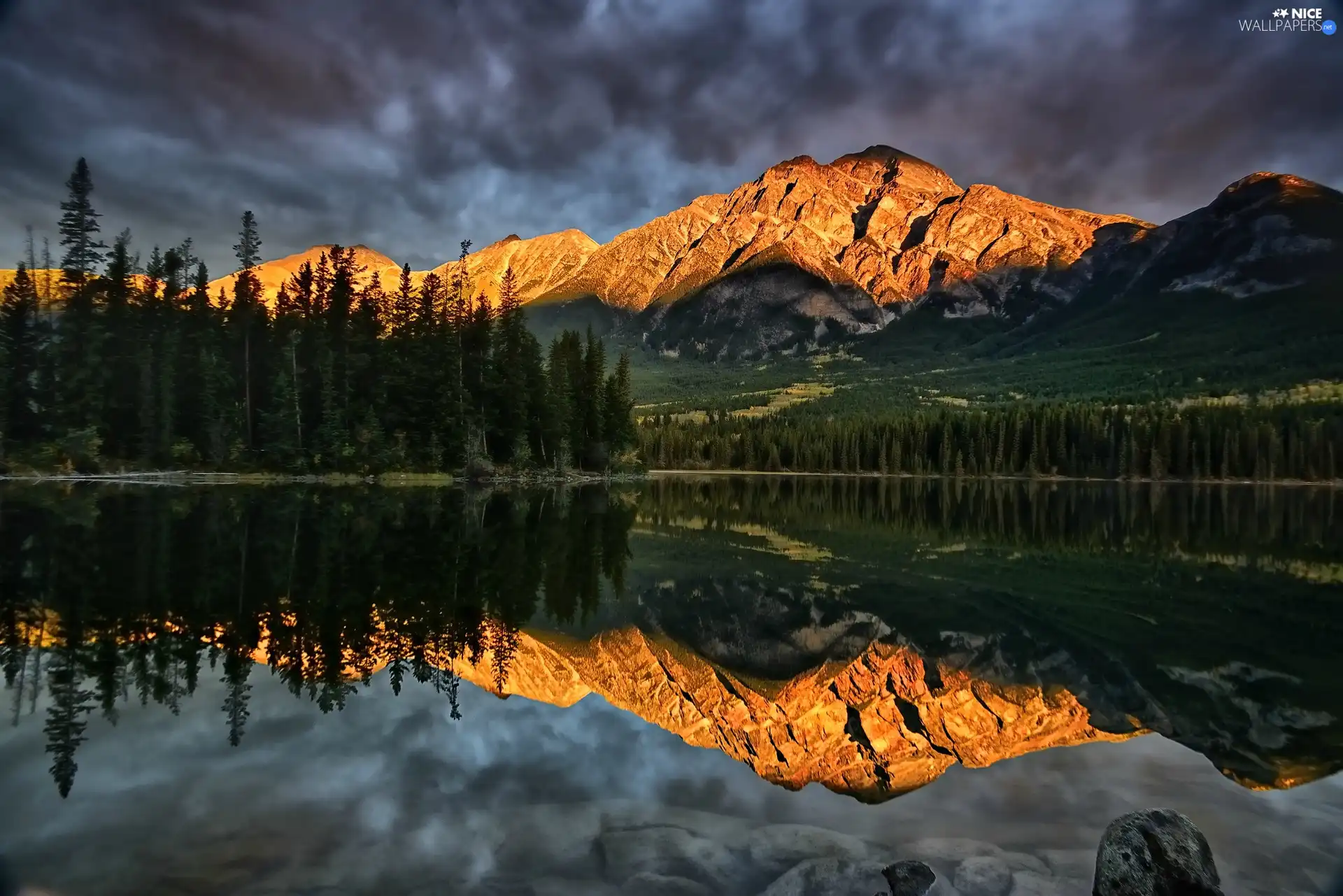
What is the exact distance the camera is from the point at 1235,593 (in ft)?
93.9

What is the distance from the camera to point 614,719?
44.1ft

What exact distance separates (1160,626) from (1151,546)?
26095 mm

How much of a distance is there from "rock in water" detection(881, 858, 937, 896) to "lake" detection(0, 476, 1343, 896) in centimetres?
37

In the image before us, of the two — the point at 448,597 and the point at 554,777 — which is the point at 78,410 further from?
the point at 554,777

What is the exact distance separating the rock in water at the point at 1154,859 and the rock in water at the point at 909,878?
171cm

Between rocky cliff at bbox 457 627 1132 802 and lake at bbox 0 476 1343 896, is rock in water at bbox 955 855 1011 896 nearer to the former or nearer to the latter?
lake at bbox 0 476 1343 896

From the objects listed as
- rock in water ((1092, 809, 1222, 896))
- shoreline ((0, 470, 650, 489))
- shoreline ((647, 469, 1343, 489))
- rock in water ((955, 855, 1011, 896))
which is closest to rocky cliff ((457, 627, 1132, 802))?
rock in water ((955, 855, 1011, 896))

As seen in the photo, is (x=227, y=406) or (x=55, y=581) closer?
(x=55, y=581)

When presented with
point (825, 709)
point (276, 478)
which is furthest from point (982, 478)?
point (825, 709)

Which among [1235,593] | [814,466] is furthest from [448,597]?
[814,466]

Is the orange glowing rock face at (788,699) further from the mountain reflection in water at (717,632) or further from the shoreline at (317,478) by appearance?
the shoreline at (317,478)

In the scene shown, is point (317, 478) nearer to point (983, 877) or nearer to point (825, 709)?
point (825, 709)

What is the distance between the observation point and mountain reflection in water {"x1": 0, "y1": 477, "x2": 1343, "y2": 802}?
43.1 ft

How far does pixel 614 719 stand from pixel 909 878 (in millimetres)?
6492
